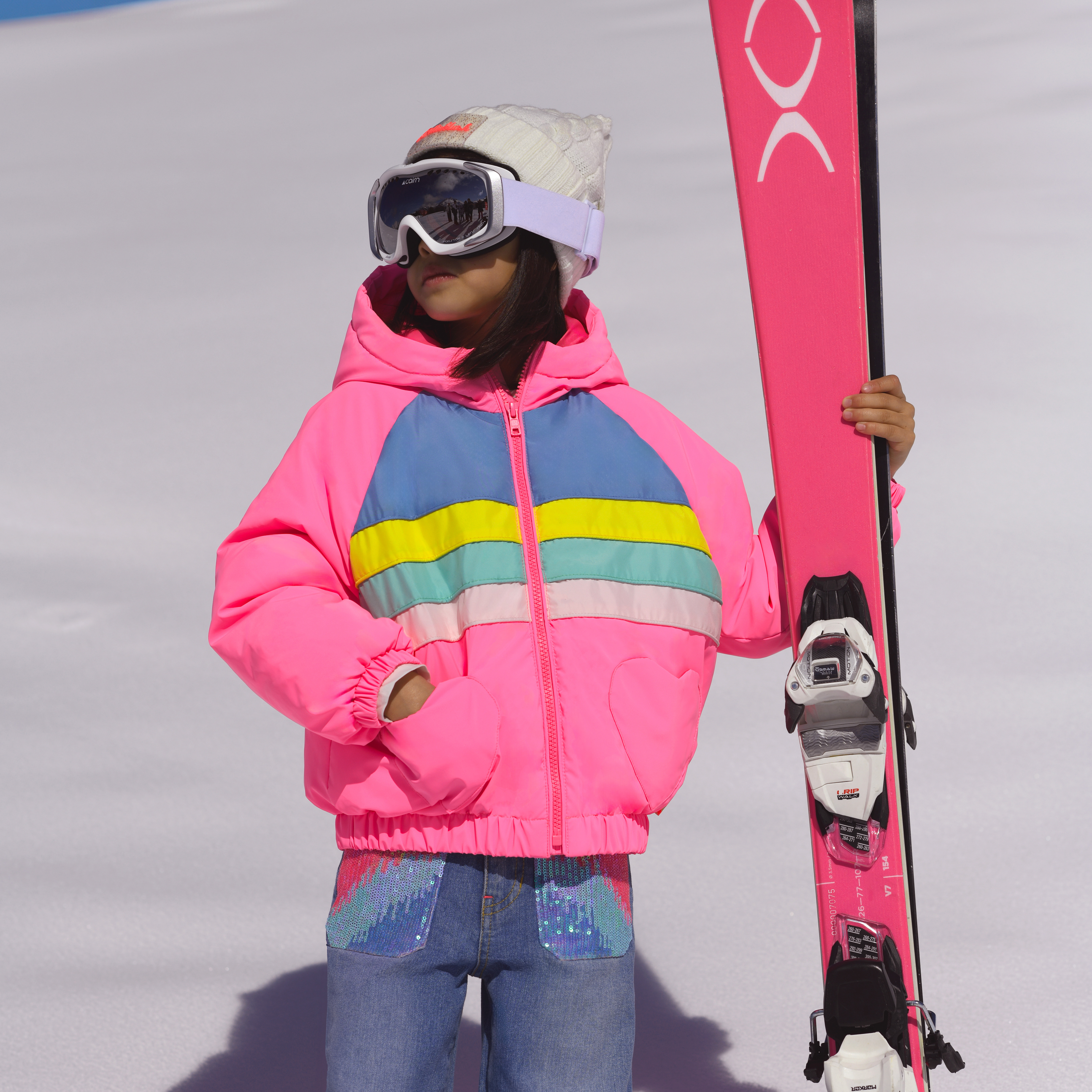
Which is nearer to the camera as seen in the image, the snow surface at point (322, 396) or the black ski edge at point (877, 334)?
the black ski edge at point (877, 334)

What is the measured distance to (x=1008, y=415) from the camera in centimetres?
584

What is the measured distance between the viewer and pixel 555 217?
5.72ft

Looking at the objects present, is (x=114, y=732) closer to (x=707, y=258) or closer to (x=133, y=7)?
(x=707, y=258)

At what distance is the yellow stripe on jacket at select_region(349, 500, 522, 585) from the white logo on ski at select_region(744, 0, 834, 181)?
2.60ft

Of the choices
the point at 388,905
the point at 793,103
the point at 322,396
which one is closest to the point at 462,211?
the point at 793,103

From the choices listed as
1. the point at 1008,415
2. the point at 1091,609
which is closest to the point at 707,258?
the point at 1008,415

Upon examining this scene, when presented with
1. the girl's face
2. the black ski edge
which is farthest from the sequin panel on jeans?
the girl's face

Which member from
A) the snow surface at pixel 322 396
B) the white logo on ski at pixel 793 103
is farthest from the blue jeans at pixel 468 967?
the white logo on ski at pixel 793 103

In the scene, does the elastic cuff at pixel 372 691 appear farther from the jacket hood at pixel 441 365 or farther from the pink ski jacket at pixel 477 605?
the jacket hood at pixel 441 365

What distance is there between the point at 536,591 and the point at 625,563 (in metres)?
0.12

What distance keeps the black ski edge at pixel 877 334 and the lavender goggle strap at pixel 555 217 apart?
1.47 feet

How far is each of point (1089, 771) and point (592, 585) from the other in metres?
2.47

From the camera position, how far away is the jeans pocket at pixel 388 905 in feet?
5.20

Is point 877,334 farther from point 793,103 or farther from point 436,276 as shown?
point 436,276
